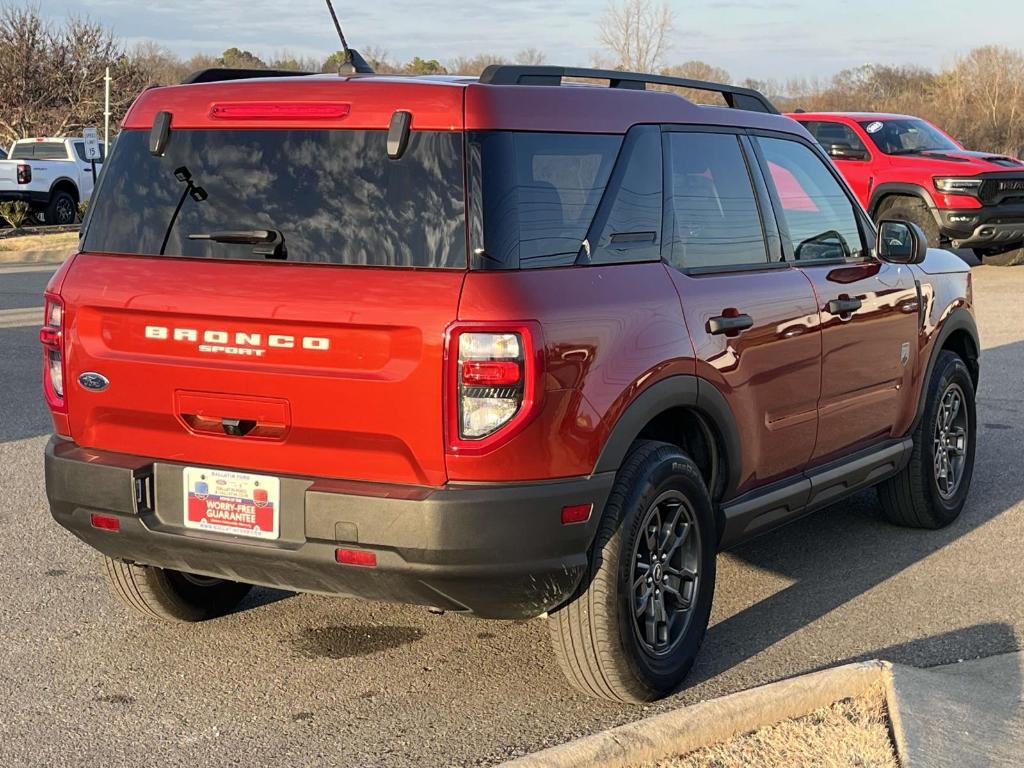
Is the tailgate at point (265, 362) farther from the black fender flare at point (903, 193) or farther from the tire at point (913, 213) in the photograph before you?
the tire at point (913, 213)

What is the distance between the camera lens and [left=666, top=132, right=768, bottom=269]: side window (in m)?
4.57

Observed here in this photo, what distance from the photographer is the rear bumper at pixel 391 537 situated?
3.72 meters

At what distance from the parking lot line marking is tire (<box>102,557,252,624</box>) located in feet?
30.3

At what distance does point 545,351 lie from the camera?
3730mm

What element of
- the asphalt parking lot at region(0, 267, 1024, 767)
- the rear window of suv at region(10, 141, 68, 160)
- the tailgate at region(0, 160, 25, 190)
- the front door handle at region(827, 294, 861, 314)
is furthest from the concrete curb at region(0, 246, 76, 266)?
the front door handle at region(827, 294, 861, 314)

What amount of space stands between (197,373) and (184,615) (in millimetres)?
1329

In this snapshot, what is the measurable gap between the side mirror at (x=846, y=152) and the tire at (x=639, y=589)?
13765 mm

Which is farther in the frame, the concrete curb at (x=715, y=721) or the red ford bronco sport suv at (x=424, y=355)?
the red ford bronco sport suv at (x=424, y=355)

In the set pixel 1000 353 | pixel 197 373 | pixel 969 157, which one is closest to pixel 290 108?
pixel 197 373

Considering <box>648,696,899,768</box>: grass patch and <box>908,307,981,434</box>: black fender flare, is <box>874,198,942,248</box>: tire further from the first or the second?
<box>648,696,899,768</box>: grass patch

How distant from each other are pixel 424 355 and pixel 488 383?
0.19 meters

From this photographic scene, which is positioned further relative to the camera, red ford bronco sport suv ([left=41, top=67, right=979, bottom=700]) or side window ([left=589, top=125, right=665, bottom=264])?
side window ([left=589, top=125, right=665, bottom=264])

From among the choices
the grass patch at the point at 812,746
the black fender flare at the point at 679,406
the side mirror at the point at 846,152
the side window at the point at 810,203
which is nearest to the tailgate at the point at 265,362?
the black fender flare at the point at 679,406

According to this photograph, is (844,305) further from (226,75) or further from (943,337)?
(226,75)
